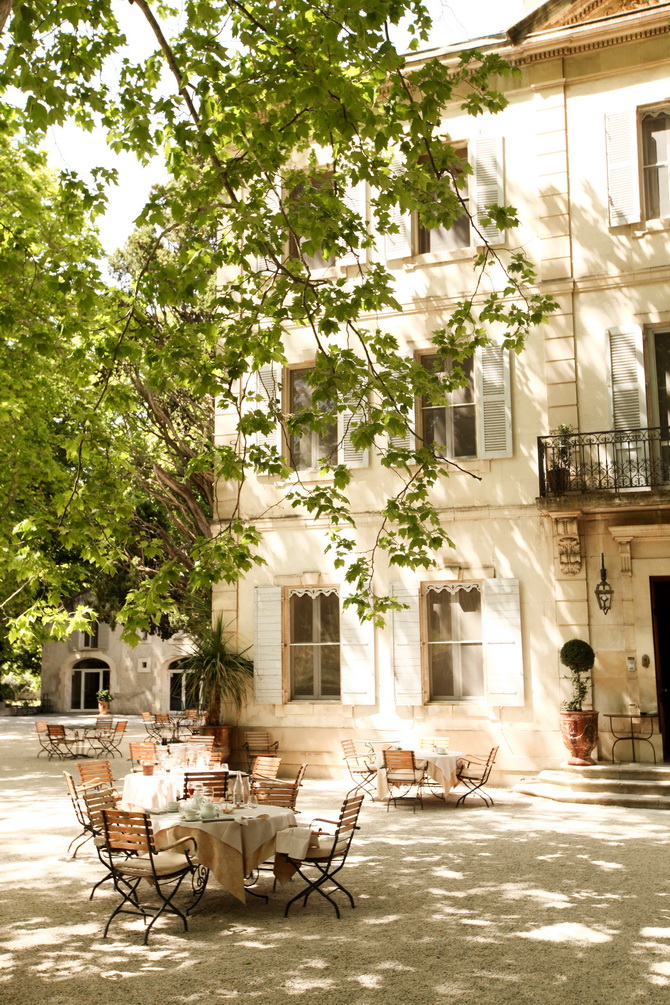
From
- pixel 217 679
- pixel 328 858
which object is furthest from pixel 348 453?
pixel 328 858

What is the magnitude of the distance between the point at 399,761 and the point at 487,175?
8.70m

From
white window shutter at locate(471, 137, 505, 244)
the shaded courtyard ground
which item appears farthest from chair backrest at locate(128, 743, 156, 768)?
white window shutter at locate(471, 137, 505, 244)

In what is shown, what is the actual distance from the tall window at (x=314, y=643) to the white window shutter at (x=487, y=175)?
236 inches

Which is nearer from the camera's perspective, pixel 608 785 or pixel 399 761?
pixel 399 761

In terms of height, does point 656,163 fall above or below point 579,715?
above

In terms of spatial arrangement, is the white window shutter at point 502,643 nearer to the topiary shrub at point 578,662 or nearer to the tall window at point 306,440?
the topiary shrub at point 578,662

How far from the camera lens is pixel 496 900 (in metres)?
7.22

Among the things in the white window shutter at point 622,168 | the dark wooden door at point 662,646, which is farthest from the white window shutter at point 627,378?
the dark wooden door at point 662,646

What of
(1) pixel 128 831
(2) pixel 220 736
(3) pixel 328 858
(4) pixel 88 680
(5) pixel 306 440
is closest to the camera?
(1) pixel 128 831

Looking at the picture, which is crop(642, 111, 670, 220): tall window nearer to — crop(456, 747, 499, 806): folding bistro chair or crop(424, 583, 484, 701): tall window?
crop(424, 583, 484, 701): tall window

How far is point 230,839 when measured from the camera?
23.6ft

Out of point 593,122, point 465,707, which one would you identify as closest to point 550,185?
point 593,122

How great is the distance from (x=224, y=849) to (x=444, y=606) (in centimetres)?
731

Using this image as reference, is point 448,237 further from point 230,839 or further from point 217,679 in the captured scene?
point 230,839
